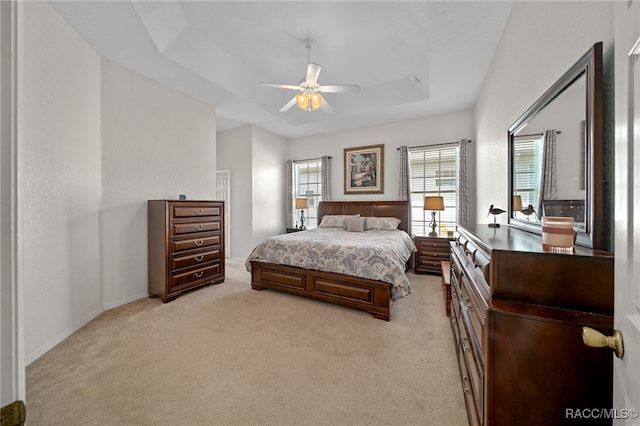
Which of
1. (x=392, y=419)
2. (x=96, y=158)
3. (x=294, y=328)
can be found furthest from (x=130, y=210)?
(x=392, y=419)

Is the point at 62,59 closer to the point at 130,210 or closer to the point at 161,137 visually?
the point at 161,137

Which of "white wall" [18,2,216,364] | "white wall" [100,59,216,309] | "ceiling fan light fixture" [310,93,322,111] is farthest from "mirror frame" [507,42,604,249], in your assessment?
"white wall" [100,59,216,309]

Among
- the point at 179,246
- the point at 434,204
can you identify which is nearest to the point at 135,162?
the point at 179,246

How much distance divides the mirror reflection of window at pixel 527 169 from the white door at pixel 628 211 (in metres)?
1.11

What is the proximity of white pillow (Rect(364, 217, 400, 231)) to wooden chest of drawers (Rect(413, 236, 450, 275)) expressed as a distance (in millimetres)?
477

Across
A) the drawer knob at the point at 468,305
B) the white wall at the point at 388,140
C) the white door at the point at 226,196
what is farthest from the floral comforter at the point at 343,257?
the white wall at the point at 388,140

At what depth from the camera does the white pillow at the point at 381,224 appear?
14.8ft

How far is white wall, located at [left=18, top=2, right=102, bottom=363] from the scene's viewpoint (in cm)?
192

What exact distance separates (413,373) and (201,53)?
405 cm

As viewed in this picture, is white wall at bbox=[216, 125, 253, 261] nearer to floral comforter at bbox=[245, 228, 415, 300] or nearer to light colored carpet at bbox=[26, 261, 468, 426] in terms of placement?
floral comforter at bbox=[245, 228, 415, 300]

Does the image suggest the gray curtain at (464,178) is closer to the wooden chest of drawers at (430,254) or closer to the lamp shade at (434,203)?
the lamp shade at (434,203)

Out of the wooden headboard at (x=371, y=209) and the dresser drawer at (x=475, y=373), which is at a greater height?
the wooden headboard at (x=371, y=209)

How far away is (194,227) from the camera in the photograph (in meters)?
3.35

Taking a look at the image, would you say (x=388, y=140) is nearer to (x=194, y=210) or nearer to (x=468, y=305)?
(x=194, y=210)
